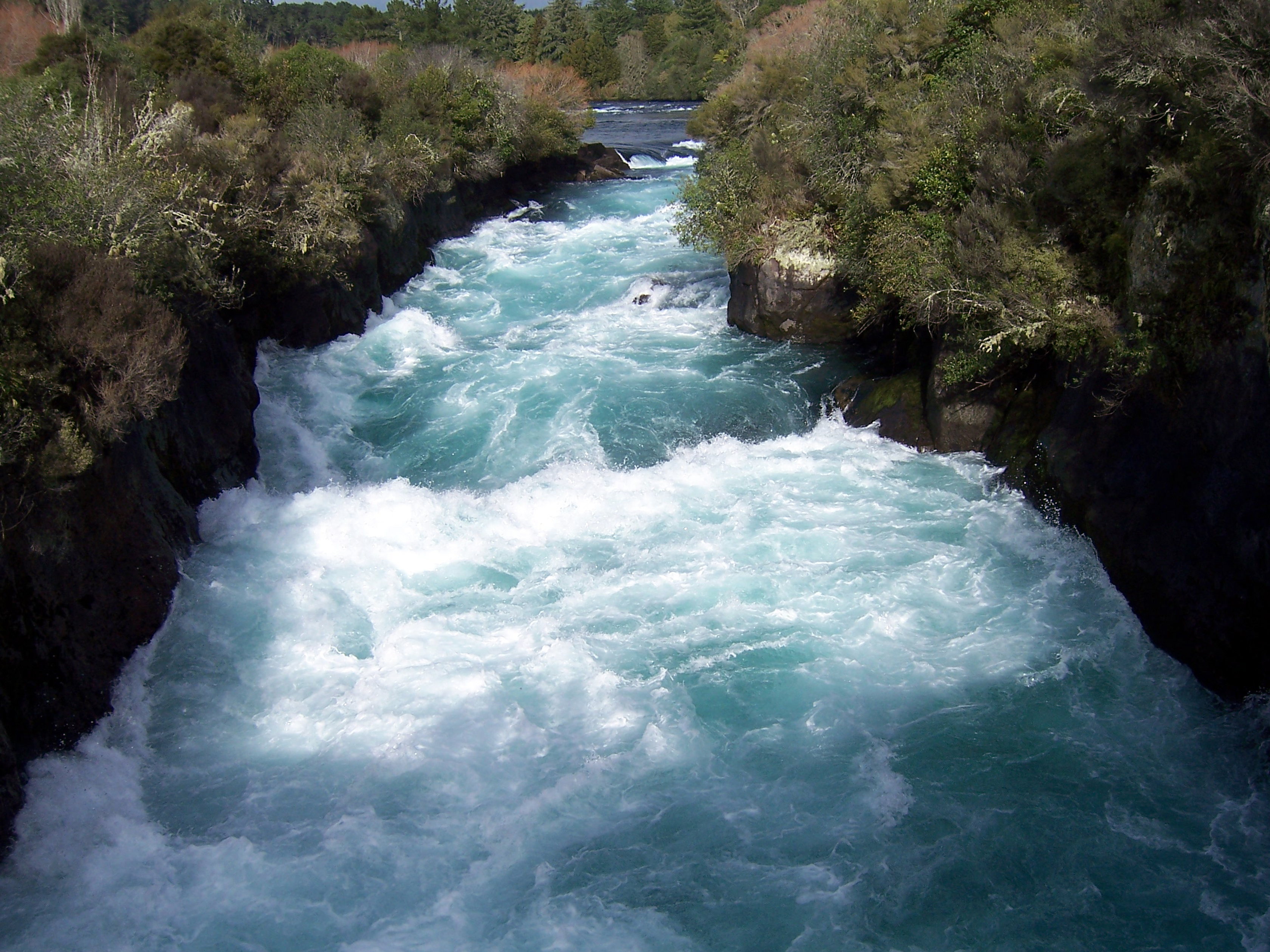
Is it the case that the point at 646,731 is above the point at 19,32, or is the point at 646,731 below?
below

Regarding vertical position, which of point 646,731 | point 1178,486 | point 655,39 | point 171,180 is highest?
point 655,39

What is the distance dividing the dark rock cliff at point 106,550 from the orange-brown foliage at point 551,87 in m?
22.8

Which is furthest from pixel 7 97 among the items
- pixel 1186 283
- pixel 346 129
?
pixel 1186 283

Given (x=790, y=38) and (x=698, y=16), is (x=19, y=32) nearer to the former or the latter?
(x=790, y=38)

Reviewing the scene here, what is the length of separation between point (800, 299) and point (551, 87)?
24.5 metres

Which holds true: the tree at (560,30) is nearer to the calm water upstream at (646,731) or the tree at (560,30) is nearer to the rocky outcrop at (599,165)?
the rocky outcrop at (599,165)

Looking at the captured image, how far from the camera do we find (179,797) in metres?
8.66

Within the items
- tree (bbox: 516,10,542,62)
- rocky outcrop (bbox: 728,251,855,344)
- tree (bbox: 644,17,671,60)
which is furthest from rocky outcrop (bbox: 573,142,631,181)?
tree (bbox: 644,17,671,60)

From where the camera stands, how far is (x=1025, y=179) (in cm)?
1332

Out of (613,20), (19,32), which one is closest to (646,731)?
(19,32)

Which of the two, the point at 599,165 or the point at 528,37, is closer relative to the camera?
the point at 599,165

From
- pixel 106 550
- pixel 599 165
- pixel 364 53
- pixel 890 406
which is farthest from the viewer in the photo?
pixel 599 165

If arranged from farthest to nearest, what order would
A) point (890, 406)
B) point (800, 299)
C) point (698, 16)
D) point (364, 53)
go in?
point (698, 16) → point (364, 53) → point (800, 299) → point (890, 406)

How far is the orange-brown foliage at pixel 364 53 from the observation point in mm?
31797
